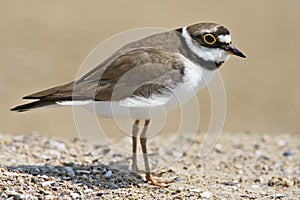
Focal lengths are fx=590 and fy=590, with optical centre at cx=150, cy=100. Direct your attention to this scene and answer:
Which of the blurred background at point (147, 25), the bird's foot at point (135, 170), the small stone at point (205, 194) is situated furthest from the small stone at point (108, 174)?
the blurred background at point (147, 25)

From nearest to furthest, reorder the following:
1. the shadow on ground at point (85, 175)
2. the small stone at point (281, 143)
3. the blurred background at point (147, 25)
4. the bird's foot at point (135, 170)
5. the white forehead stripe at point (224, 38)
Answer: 1. the shadow on ground at point (85, 175)
2. the white forehead stripe at point (224, 38)
3. the bird's foot at point (135, 170)
4. the small stone at point (281, 143)
5. the blurred background at point (147, 25)

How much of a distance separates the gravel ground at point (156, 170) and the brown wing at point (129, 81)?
30.7 inches

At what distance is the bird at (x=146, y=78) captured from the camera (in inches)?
205

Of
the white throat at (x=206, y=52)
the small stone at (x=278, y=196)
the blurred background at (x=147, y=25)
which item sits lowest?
the small stone at (x=278, y=196)

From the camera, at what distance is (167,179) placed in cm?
584

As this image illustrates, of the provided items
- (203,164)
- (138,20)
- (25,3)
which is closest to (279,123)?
(203,164)

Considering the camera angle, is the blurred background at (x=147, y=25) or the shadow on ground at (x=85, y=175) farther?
the blurred background at (x=147, y=25)

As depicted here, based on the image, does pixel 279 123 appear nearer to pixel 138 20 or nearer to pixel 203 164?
pixel 203 164

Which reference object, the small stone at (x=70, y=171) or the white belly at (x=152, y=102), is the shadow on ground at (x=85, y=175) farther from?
the white belly at (x=152, y=102)

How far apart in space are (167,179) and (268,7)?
9534 millimetres

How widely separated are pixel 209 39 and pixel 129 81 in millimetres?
885

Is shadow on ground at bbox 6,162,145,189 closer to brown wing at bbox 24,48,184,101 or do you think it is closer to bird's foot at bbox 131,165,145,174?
bird's foot at bbox 131,165,145,174

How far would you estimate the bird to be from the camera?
5.21m

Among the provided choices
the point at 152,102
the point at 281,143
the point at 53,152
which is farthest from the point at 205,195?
the point at 281,143
